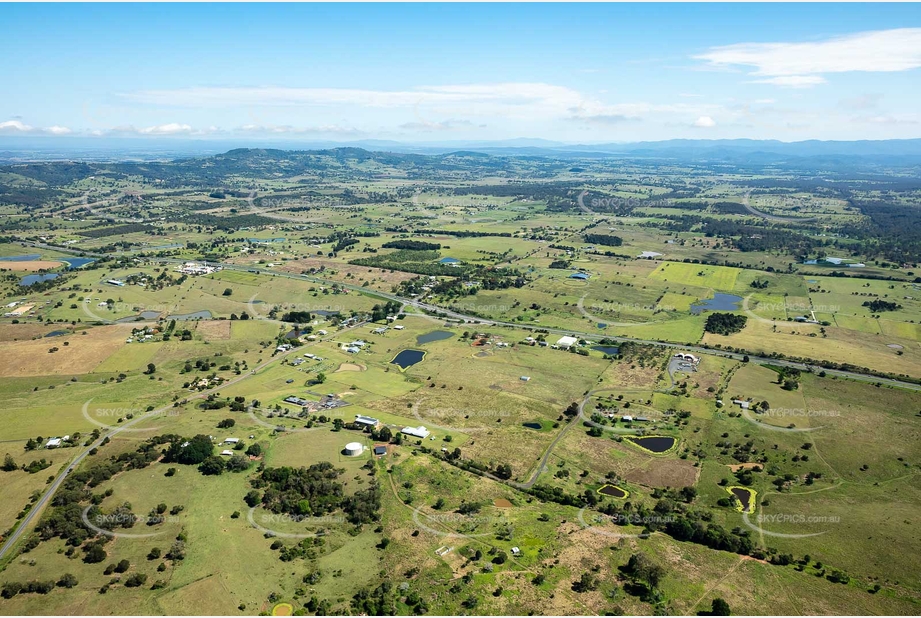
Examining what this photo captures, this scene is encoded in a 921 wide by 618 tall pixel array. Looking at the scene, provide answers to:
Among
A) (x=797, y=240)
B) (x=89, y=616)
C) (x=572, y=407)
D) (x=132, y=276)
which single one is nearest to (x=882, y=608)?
(x=572, y=407)

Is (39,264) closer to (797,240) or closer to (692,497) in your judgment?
(692,497)

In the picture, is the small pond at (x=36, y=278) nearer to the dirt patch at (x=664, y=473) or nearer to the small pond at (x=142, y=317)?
the small pond at (x=142, y=317)

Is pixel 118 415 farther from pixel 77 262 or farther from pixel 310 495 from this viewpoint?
pixel 77 262

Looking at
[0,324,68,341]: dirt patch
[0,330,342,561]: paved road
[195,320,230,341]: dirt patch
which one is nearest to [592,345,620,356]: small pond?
[0,330,342,561]: paved road

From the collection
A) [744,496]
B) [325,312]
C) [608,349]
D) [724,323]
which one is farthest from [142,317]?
[724,323]

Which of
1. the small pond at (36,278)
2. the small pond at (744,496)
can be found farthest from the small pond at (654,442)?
the small pond at (36,278)

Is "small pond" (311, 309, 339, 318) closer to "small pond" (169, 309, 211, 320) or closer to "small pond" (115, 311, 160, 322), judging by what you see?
"small pond" (169, 309, 211, 320)
